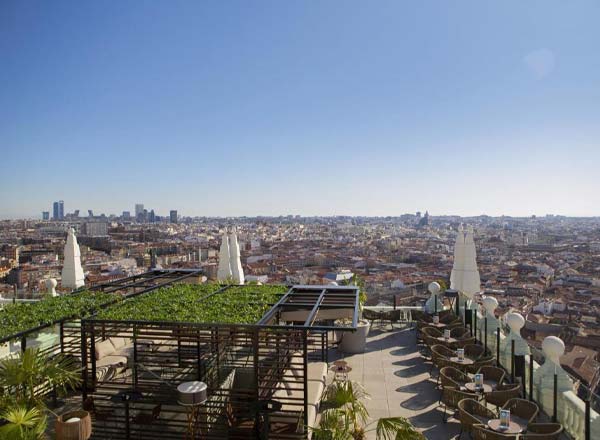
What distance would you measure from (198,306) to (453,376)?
3434 mm

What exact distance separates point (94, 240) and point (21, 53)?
76662 millimetres

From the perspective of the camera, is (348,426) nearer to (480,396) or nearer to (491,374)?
(480,396)

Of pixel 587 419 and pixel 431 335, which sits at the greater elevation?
pixel 587 419

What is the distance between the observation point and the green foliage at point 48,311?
4301 millimetres

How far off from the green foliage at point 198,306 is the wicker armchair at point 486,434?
231 cm

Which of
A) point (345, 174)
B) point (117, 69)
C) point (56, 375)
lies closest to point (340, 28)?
point (117, 69)

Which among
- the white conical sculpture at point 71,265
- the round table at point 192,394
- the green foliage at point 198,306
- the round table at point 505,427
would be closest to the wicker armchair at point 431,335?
the green foliage at point 198,306

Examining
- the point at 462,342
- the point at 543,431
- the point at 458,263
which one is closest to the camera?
the point at 543,431

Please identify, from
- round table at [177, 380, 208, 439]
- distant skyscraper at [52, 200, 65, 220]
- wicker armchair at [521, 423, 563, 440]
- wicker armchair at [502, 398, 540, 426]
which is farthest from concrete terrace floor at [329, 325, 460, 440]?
distant skyscraper at [52, 200, 65, 220]

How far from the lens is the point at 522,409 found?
4.48 m

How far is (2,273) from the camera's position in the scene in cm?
4781

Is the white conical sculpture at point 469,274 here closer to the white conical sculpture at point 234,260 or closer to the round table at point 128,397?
the white conical sculpture at point 234,260

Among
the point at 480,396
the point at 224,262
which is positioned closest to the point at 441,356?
the point at 480,396

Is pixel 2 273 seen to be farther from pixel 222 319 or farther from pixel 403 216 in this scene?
pixel 403 216
